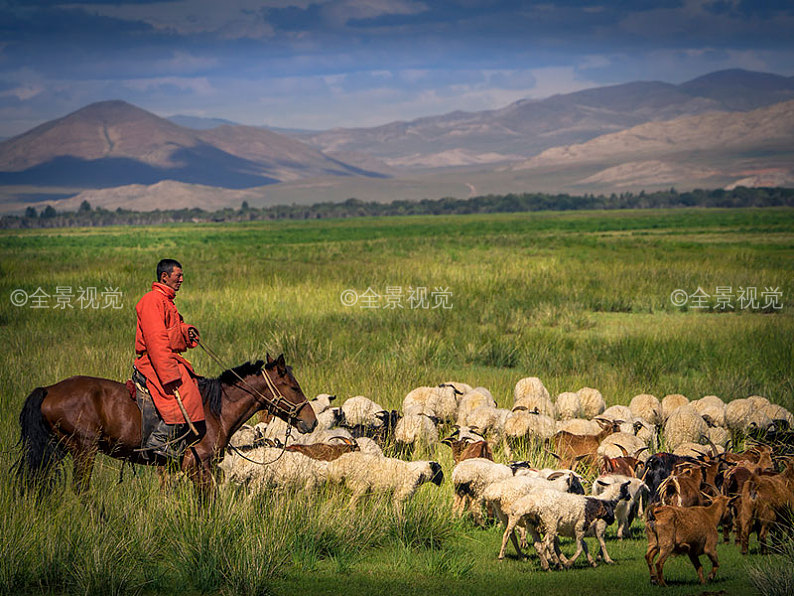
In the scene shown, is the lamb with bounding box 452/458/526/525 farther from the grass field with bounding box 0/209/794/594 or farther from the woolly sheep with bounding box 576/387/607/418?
the woolly sheep with bounding box 576/387/607/418

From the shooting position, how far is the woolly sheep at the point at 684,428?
11602 millimetres

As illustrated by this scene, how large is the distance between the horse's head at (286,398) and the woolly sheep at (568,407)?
5.68 m

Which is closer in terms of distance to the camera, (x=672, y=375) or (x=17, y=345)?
(x=672, y=375)

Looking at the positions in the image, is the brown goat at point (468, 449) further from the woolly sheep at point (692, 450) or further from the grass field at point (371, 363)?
the woolly sheep at point (692, 450)

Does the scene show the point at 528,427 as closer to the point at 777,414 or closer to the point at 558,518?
the point at 558,518

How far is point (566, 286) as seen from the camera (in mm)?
31016

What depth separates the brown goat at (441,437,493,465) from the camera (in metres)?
9.94

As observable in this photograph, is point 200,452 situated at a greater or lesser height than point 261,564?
greater

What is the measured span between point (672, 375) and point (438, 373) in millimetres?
4685

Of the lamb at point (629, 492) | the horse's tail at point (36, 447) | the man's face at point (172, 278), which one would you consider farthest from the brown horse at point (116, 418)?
the lamb at point (629, 492)

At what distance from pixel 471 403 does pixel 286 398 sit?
4970mm

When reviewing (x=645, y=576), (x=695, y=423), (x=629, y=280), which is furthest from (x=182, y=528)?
(x=629, y=280)

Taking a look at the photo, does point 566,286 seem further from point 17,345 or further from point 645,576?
point 645,576

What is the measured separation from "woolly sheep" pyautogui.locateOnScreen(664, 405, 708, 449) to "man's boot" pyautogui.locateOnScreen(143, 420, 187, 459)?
6.50 metres
